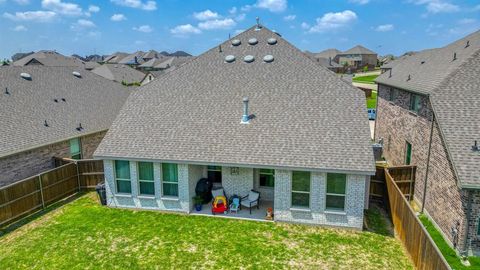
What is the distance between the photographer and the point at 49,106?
63.8 ft

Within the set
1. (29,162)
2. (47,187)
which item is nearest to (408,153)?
(47,187)

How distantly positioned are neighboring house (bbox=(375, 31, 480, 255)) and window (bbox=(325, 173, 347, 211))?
3.57m

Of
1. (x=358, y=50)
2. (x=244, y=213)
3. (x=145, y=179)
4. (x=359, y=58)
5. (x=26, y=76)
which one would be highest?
(x=358, y=50)

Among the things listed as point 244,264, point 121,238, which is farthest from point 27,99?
point 244,264

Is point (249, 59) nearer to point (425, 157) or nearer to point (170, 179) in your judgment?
point (170, 179)

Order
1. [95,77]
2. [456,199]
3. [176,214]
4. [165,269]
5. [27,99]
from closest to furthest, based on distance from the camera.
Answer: [165,269], [456,199], [176,214], [27,99], [95,77]

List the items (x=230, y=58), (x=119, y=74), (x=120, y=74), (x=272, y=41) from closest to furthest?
(x=230, y=58) → (x=272, y=41) → (x=119, y=74) → (x=120, y=74)

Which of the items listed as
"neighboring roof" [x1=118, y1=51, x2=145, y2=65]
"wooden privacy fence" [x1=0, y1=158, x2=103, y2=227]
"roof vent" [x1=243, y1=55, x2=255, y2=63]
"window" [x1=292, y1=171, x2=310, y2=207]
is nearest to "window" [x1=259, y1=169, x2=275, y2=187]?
"window" [x1=292, y1=171, x2=310, y2=207]

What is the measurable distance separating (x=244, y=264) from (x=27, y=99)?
15.8m

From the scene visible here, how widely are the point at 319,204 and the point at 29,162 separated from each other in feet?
44.9

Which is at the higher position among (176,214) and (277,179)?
(277,179)

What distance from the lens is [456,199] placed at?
11227mm

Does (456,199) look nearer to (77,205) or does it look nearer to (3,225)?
(77,205)

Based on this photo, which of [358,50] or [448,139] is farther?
[358,50]
